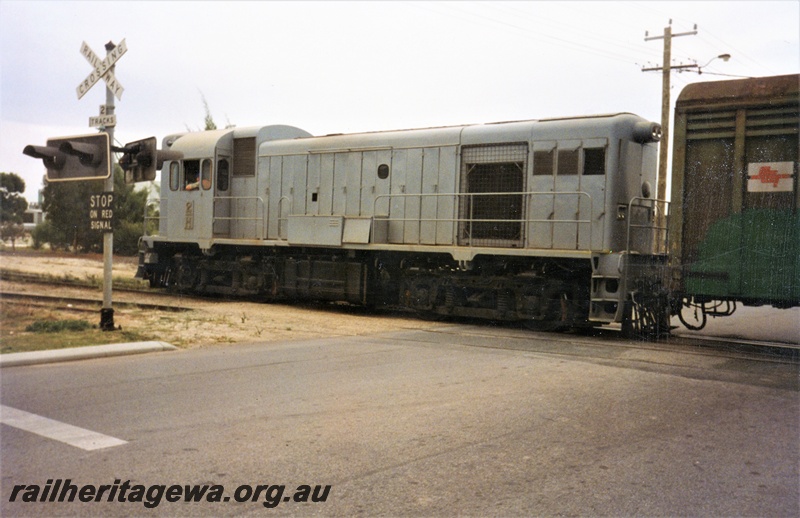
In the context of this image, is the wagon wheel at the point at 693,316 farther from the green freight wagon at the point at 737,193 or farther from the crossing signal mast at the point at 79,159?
the crossing signal mast at the point at 79,159

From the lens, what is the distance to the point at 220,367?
8.59 metres

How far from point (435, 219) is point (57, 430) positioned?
9719 mm

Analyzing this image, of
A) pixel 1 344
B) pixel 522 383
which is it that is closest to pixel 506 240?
pixel 522 383

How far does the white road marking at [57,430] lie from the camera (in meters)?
5.26

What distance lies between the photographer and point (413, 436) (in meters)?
5.55

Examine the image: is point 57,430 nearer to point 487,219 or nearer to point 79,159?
point 79,159

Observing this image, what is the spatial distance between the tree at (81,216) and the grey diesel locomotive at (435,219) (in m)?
14.4

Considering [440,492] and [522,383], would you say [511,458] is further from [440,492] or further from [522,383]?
[522,383]

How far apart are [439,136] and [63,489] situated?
37.6 ft
